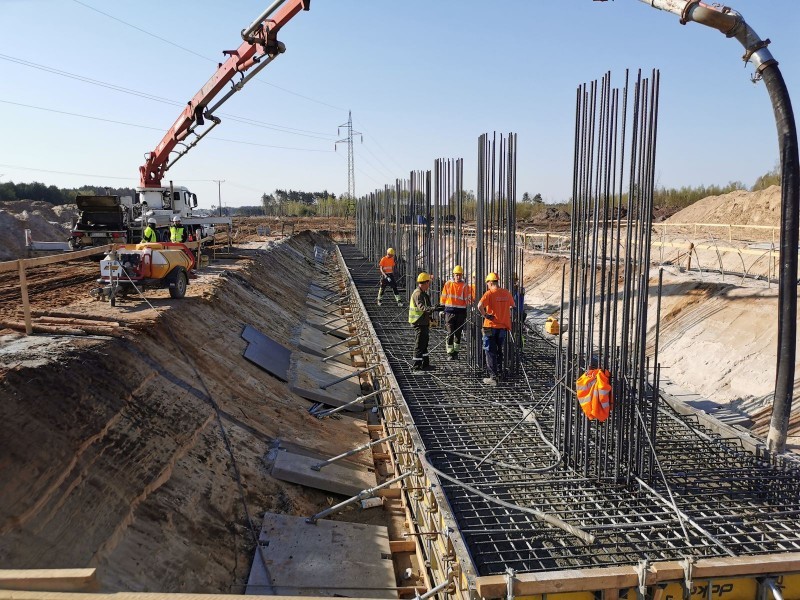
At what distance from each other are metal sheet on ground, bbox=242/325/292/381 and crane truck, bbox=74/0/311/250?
657 cm

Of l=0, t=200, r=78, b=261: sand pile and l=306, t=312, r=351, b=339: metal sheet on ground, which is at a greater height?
l=0, t=200, r=78, b=261: sand pile

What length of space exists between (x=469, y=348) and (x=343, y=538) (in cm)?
341

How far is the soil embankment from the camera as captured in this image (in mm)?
4129

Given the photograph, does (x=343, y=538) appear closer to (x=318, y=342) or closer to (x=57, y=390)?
(x=57, y=390)

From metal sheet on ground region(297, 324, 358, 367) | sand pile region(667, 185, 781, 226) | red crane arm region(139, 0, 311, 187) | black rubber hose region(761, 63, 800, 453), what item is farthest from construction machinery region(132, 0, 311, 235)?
sand pile region(667, 185, 781, 226)

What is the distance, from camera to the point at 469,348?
8.29 m


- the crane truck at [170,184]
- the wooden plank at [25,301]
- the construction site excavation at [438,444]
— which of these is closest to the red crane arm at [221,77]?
the crane truck at [170,184]

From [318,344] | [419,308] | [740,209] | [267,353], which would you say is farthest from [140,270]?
[740,209]

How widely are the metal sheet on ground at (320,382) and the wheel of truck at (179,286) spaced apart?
2350 millimetres

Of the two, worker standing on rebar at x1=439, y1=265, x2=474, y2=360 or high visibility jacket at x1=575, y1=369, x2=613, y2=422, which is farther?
worker standing on rebar at x1=439, y1=265, x2=474, y2=360

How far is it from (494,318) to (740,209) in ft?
96.3

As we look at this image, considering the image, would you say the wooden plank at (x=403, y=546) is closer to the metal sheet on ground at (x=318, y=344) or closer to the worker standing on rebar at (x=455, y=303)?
the worker standing on rebar at (x=455, y=303)

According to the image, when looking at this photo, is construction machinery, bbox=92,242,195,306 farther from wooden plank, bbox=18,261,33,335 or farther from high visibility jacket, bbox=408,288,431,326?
high visibility jacket, bbox=408,288,431,326

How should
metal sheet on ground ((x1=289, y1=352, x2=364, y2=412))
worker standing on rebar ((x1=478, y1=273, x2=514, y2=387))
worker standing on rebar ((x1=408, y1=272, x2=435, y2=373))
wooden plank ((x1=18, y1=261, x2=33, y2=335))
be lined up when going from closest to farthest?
wooden plank ((x1=18, y1=261, x2=33, y2=335)), worker standing on rebar ((x1=478, y1=273, x2=514, y2=387)), worker standing on rebar ((x1=408, y1=272, x2=435, y2=373)), metal sheet on ground ((x1=289, y1=352, x2=364, y2=412))
